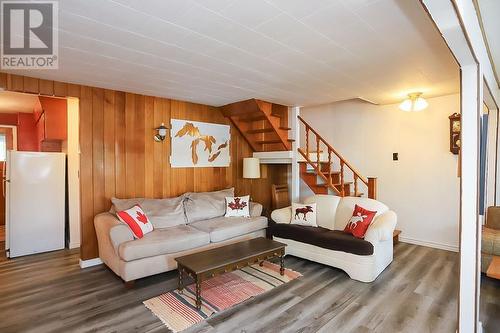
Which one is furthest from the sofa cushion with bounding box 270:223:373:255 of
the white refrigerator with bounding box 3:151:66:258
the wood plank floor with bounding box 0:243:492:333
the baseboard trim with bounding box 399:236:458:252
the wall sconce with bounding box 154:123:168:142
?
the white refrigerator with bounding box 3:151:66:258

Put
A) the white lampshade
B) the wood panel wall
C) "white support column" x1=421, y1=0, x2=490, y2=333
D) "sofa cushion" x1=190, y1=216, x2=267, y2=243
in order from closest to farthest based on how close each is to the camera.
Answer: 1. "white support column" x1=421, y1=0, x2=490, y2=333
2. the wood panel wall
3. "sofa cushion" x1=190, y1=216, x2=267, y2=243
4. the white lampshade

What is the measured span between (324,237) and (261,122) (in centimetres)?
256

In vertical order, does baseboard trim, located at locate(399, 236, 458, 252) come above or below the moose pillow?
below

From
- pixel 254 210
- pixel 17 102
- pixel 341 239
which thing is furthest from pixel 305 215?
pixel 17 102

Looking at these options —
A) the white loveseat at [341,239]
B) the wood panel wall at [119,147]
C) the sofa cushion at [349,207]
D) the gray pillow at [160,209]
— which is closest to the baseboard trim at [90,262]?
the wood panel wall at [119,147]

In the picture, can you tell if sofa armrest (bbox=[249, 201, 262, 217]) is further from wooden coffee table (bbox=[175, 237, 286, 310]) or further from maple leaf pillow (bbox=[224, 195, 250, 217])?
wooden coffee table (bbox=[175, 237, 286, 310])

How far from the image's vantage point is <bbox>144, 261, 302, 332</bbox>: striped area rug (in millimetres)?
2436

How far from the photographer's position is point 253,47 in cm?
246

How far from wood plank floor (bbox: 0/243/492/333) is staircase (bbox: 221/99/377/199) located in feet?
5.33

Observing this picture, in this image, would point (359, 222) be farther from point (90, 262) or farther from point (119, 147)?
point (90, 262)

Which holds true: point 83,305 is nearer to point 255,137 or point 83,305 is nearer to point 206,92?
point 206,92

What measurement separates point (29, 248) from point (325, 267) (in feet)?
14.4

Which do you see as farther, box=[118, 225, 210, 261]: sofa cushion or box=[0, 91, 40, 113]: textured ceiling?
box=[0, 91, 40, 113]: textured ceiling

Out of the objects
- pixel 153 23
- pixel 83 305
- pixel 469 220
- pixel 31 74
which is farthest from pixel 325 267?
pixel 31 74
